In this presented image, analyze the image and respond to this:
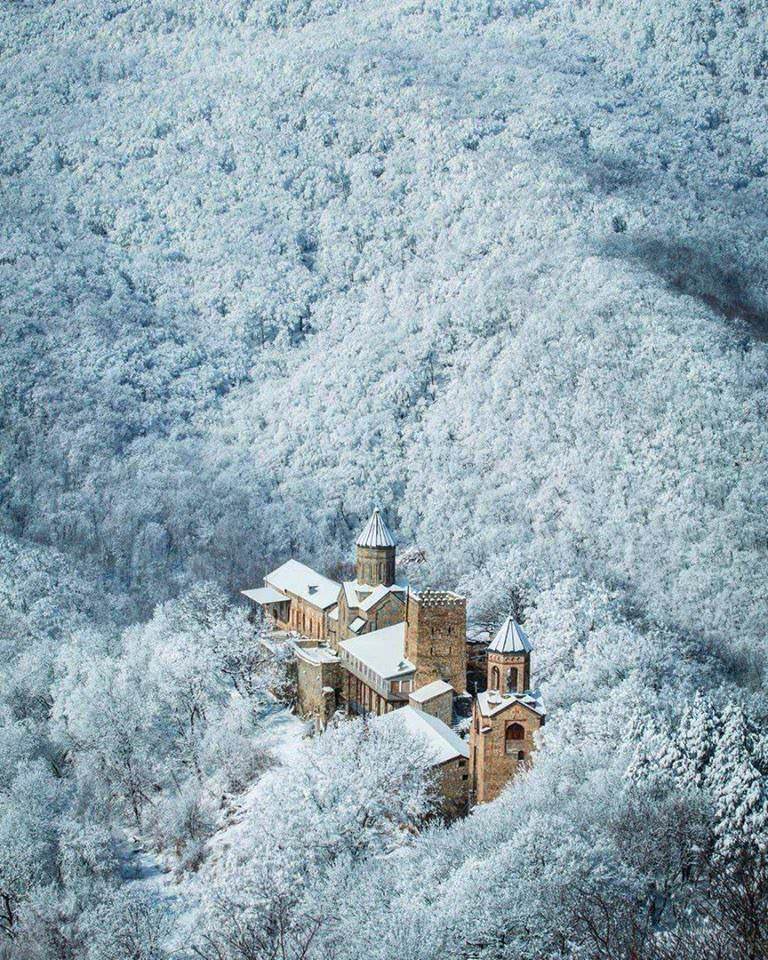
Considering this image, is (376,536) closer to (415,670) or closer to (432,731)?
(415,670)

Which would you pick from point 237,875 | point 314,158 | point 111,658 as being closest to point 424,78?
point 314,158

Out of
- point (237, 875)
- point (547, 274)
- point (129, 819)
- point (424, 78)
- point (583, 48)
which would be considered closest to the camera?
point (237, 875)

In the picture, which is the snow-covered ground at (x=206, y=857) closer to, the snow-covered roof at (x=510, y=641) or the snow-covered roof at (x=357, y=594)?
the snow-covered roof at (x=357, y=594)

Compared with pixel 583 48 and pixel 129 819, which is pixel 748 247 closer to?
pixel 583 48

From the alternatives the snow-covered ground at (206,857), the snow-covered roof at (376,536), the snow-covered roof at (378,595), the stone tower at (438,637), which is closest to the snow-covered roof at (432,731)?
the stone tower at (438,637)

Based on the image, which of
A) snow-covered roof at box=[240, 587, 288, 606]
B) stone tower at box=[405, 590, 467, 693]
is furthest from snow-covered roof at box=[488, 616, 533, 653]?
snow-covered roof at box=[240, 587, 288, 606]

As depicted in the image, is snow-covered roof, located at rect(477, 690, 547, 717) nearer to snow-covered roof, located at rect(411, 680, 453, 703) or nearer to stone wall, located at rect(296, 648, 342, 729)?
snow-covered roof, located at rect(411, 680, 453, 703)
